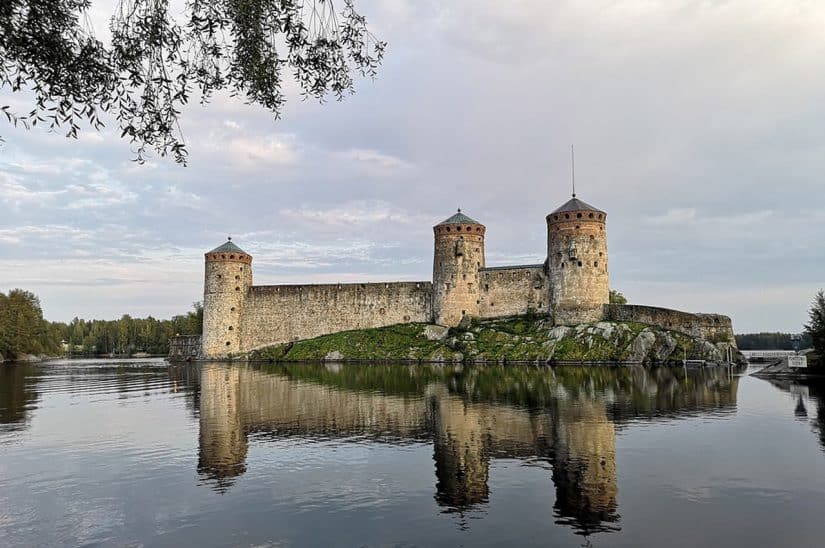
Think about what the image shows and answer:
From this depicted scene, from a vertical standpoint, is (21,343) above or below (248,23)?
below

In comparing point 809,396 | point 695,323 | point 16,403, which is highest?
point 695,323

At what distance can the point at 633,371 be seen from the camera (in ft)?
112

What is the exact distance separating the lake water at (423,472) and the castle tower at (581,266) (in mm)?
24738

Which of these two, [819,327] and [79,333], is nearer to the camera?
[819,327]

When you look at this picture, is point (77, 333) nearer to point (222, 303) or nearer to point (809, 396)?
point (222, 303)

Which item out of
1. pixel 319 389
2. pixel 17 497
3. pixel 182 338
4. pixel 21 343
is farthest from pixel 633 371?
pixel 21 343

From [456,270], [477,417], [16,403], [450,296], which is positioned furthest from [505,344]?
[16,403]

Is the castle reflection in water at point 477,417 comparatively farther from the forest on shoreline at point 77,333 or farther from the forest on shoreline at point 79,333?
the forest on shoreline at point 77,333

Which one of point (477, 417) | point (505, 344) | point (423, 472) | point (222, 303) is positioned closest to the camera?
point (423, 472)

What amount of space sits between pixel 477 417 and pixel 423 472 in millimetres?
6238

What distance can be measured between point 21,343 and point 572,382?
78821mm

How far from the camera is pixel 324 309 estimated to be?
56.6 metres

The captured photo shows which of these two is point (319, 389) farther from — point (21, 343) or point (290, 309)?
point (21, 343)

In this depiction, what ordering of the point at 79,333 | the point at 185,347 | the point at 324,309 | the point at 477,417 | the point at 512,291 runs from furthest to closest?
the point at 79,333 < the point at 185,347 < the point at 324,309 < the point at 512,291 < the point at 477,417
